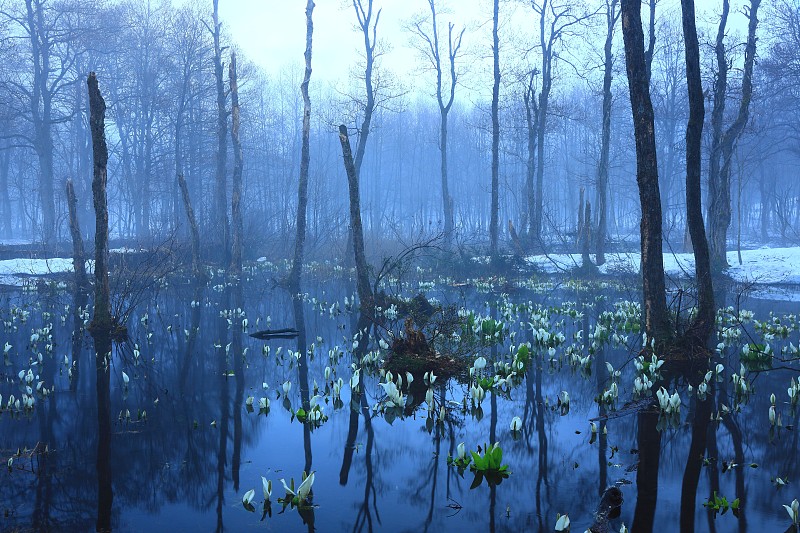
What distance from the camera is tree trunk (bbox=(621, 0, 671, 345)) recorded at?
10102 mm

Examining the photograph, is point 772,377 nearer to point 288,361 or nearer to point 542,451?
point 542,451

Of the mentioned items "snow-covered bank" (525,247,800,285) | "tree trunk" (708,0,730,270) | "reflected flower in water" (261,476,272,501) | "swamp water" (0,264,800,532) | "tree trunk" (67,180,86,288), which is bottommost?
"swamp water" (0,264,800,532)

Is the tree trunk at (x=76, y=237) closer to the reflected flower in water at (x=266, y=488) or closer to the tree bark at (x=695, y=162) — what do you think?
the reflected flower in water at (x=266, y=488)

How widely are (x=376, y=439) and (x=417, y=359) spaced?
269 centimetres

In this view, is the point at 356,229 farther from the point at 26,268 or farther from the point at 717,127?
the point at 26,268

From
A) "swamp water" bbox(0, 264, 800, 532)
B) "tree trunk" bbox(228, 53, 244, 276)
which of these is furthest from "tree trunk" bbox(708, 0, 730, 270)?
"tree trunk" bbox(228, 53, 244, 276)

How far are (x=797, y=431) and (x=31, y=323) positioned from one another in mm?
15453

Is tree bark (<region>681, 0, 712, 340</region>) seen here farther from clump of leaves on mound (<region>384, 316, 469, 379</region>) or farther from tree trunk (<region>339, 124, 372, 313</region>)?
tree trunk (<region>339, 124, 372, 313</region>)

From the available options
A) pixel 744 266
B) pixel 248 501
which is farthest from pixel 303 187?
pixel 248 501

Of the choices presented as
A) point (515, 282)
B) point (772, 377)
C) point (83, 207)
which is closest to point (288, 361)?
point (772, 377)

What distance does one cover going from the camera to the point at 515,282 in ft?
84.5

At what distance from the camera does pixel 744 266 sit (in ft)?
84.1

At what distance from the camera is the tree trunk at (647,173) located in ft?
33.1

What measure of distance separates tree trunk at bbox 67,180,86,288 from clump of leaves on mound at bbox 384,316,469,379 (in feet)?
44.1
